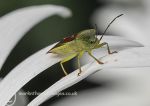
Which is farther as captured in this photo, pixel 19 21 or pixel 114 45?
pixel 19 21

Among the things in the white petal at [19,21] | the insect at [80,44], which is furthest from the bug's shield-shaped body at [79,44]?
the white petal at [19,21]

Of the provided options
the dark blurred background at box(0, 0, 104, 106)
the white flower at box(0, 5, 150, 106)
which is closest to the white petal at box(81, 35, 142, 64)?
the white flower at box(0, 5, 150, 106)

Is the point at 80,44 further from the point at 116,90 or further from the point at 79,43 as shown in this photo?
the point at 116,90

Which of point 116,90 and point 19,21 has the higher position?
point 19,21

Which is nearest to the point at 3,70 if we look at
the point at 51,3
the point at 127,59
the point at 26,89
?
the point at 26,89

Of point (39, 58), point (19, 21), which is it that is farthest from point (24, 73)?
point (19, 21)

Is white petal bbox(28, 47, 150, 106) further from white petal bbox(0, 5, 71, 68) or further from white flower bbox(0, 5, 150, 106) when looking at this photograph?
white petal bbox(0, 5, 71, 68)

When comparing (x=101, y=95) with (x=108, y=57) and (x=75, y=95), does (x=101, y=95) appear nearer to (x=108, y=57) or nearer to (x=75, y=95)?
(x=75, y=95)

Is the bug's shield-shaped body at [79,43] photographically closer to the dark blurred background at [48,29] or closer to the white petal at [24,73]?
the white petal at [24,73]
